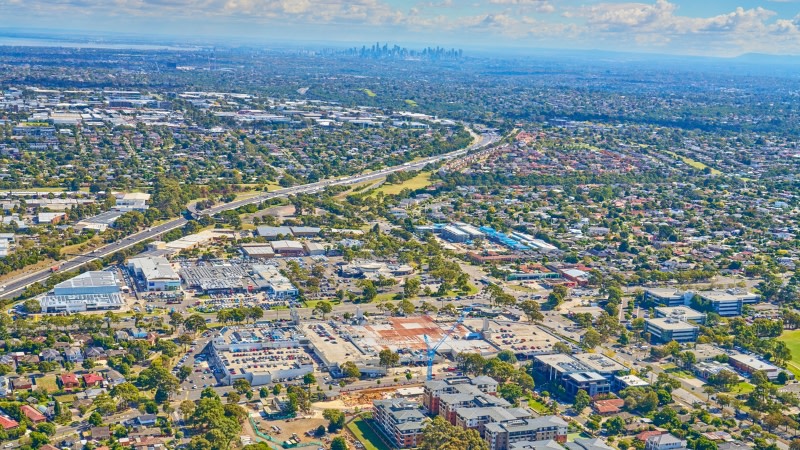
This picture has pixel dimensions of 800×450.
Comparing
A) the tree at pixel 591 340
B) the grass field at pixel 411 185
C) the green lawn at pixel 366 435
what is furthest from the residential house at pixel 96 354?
the grass field at pixel 411 185

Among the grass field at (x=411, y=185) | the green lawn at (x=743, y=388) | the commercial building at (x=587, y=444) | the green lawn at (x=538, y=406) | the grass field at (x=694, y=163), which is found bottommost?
the green lawn at (x=743, y=388)

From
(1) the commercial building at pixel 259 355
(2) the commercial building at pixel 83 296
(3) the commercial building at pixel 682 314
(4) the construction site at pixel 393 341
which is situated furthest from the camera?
(3) the commercial building at pixel 682 314

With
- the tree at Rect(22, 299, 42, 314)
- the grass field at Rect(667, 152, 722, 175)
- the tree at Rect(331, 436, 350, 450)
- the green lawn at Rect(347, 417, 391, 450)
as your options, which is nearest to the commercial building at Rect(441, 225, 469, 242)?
the tree at Rect(22, 299, 42, 314)

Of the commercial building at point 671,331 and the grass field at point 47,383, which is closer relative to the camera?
the grass field at point 47,383

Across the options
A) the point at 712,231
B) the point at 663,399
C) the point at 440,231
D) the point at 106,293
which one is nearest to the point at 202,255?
the point at 106,293

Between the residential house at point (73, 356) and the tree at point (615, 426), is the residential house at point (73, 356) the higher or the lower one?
the higher one

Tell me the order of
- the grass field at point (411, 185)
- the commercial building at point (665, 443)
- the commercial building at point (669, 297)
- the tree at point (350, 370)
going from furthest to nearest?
the grass field at point (411, 185), the commercial building at point (669, 297), the tree at point (350, 370), the commercial building at point (665, 443)

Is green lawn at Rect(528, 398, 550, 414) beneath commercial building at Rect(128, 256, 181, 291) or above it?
beneath

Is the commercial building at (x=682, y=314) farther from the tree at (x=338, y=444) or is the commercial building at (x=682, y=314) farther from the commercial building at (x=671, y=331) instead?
the tree at (x=338, y=444)

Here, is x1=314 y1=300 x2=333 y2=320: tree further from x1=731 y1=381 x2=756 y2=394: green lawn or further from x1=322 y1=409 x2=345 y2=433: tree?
x1=731 y1=381 x2=756 y2=394: green lawn
